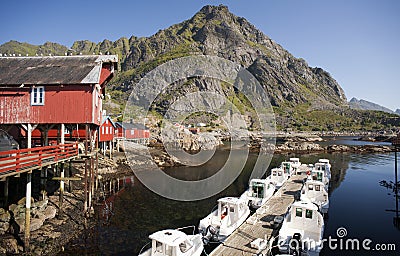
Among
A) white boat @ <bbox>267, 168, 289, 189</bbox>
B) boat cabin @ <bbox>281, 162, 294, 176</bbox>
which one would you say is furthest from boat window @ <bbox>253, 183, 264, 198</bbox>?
boat cabin @ <bbox>281, 162, 294, 176</bbox>

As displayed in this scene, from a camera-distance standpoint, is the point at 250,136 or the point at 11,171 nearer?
the point at 11,171

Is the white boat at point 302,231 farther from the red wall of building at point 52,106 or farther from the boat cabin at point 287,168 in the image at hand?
the boat cabin at point 287,168

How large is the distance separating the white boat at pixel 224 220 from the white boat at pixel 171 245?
127 inches

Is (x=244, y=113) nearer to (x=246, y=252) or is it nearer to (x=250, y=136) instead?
(x=250, y=136)

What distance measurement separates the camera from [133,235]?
2134 centimetres

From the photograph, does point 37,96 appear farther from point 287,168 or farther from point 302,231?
point 287,168

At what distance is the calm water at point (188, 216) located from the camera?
1969cm

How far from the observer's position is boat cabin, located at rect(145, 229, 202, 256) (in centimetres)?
1441

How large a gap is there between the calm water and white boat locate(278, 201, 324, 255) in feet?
7.44

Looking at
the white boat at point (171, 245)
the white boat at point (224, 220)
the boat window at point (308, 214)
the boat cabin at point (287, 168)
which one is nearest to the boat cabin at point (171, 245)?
the white boat at point (171, 245)

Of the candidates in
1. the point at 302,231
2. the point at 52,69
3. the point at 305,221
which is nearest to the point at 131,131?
the point at 52,69

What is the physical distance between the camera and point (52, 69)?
967 inches

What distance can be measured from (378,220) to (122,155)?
4329 cm

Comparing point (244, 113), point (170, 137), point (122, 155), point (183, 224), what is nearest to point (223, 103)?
point (244, 113)
